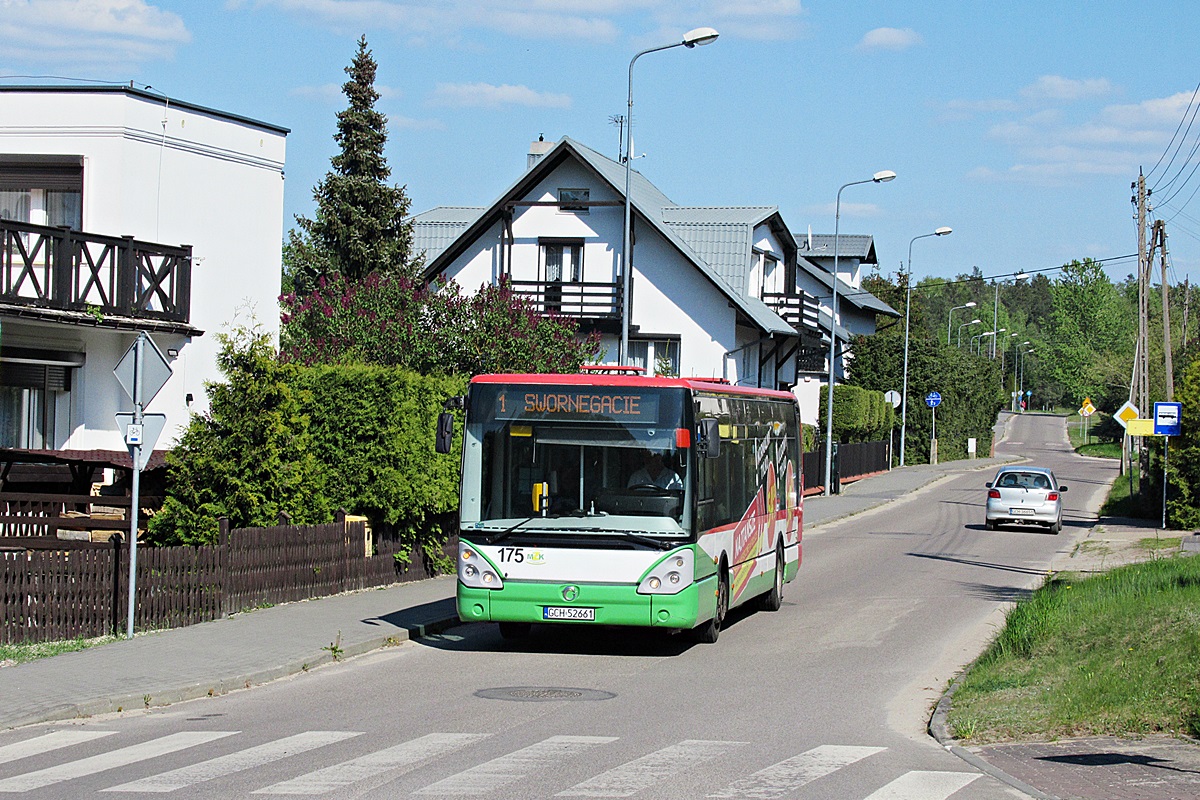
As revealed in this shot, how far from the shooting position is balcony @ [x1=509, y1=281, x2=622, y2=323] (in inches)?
1772

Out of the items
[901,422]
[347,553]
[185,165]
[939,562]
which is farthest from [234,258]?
[901,422]

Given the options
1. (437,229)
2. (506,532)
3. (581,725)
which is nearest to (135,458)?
(506,532)

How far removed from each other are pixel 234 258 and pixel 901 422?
51.3m

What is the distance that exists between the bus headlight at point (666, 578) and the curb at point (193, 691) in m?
3.06

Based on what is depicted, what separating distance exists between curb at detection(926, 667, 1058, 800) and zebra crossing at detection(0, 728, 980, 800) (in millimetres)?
193

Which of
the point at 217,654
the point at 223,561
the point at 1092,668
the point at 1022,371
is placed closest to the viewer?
the point at 1092,668

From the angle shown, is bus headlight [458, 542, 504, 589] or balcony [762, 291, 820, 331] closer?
bus headlight [458, 542, 504, 589]

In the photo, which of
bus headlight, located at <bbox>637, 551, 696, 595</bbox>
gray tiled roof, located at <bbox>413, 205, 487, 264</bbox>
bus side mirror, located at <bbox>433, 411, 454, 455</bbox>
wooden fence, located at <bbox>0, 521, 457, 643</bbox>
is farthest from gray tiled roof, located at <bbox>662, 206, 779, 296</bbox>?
bus headlight, located at <bbox>637, 551, 696, 595</bbox>

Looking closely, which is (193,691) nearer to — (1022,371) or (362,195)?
(362,195)

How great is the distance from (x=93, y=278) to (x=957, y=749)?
16112mm

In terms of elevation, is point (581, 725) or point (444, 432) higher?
point (444, 432)

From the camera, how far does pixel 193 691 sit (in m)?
11.7

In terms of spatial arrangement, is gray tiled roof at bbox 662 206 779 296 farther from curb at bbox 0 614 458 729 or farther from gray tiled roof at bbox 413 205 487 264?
curb at bbox 0 614 458 729

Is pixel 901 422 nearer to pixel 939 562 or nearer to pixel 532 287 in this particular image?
pixel 532 287
